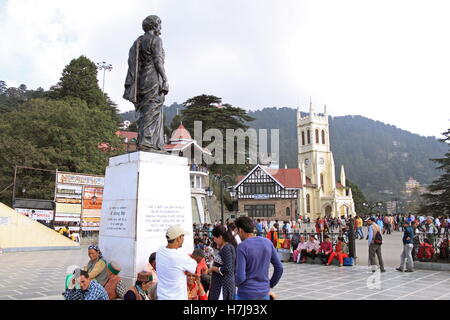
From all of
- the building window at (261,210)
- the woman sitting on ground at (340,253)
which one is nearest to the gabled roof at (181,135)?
the building window at (261,210)

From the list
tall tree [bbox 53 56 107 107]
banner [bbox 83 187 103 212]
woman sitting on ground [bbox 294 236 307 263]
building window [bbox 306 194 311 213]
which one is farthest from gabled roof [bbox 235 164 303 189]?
woman sitting on ground [bbox 294 236 307 263]

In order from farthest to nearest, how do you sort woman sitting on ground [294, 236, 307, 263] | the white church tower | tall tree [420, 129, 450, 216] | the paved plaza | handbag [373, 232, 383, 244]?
the white church tower, tall tree [420, 129, 450, 216], woman sitting on ground [294, 236, 307, 263], handbag [373, 232, 383, 244], the paved plaza

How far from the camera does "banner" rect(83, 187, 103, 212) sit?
23.0m

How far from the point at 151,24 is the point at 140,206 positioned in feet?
11.2

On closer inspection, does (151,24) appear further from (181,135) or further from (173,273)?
(181,135)

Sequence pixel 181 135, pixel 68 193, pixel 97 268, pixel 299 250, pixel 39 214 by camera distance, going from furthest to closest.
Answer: pixel 181 135 < pixel 68 193 < pixel 39 214 < pixel 299 250 < pixel 97 268

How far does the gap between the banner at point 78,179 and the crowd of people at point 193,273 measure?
61.9 ft

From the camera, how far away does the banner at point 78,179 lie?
22.0m

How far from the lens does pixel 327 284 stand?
8.10 metres

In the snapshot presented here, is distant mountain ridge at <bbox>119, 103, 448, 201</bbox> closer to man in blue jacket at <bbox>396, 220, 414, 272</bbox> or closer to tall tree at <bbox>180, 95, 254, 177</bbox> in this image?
tall tree at <bbox>180, 95, 254, 177</bbox>

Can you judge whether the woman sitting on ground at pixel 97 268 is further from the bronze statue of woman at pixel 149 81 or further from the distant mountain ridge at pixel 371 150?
the distant mountain ridge at pixel 371 150

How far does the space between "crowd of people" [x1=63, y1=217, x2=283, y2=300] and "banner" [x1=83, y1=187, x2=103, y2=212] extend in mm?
19365

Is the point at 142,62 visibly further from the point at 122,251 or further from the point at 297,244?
the point at 297,244

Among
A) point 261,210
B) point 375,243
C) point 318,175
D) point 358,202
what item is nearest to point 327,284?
point 375,243
